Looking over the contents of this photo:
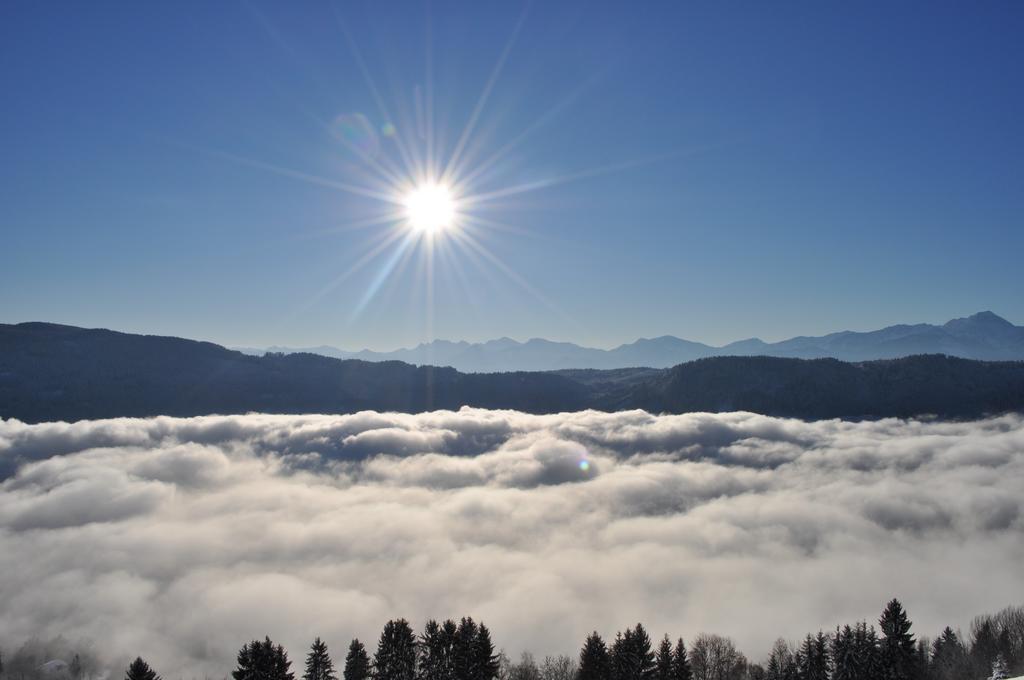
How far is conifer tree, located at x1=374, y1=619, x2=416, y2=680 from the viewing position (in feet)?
226

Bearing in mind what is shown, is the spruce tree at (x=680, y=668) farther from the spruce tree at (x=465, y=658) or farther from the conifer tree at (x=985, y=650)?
the conifer tree at (x=985, y=650)

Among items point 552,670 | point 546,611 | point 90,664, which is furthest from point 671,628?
point 90,664

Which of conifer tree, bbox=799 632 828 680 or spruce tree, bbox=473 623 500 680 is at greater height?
spruce tree, bbox=473 623 500 680

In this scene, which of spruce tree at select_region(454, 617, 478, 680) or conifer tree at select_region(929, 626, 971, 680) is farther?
conifer tree at select_region(929, 626, 971, 680)

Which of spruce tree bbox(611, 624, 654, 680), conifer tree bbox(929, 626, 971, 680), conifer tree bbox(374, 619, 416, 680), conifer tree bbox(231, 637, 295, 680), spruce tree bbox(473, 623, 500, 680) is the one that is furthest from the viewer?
conifer tree bbox(929, 626, 971, 680)

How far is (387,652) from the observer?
2746 inches

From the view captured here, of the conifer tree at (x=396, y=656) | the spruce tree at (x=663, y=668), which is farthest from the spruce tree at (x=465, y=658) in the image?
the spruce tree at (x=663, y=668)

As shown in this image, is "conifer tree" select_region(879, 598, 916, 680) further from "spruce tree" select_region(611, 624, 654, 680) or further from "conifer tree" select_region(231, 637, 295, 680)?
"conifer tree" select_region(231, 637, 295, 680)

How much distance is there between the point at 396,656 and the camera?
6956cm

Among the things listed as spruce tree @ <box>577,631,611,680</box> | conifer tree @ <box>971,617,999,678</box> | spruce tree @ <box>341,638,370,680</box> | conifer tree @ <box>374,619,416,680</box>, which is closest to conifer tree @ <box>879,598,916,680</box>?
conifer tree @ <box>971,617,999,678</box>

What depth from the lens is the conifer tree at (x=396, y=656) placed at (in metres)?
68.9

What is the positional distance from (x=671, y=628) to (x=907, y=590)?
4021 inches

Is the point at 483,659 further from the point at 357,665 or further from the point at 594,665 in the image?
the point at 357,665

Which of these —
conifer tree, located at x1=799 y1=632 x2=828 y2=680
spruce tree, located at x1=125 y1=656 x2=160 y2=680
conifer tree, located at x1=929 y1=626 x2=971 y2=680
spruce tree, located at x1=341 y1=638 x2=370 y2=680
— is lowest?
conifer tree, located at x1=929 y1=626 x2=971 y2=680
